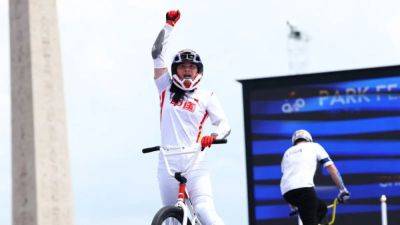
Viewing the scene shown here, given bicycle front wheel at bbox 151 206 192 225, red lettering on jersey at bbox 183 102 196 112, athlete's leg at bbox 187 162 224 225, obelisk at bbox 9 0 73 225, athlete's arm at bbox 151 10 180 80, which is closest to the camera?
obelisk at bbox 9 0 73 225

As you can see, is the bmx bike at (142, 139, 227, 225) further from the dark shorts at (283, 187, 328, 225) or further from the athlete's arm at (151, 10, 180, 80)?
the dark shorts at (283, 187, 328, 225)

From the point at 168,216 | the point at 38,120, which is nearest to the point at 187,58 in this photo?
the point at 168,216

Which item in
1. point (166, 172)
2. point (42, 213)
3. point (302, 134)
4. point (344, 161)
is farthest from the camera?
point (344, 161)

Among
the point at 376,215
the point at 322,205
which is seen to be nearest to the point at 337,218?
the point at 376,215

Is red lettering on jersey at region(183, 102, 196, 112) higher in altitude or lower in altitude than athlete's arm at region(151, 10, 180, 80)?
lower

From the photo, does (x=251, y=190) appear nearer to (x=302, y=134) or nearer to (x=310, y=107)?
(x=310, y=107)

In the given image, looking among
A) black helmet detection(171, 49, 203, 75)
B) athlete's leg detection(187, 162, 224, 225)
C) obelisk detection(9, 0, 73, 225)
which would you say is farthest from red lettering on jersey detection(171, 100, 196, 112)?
obelisk detection(9, 0, 73, 225)

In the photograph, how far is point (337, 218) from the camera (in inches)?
1107

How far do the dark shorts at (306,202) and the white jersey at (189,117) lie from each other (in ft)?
16.1

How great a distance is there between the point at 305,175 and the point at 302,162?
0.62 feet

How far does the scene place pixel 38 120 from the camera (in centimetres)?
1053

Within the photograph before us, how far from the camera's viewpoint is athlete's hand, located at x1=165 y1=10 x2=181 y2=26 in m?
12.6

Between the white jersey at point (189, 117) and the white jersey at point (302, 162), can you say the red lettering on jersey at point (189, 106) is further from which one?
the white jersey at point (302, 162)

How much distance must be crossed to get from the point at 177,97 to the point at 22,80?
2.18 metres
